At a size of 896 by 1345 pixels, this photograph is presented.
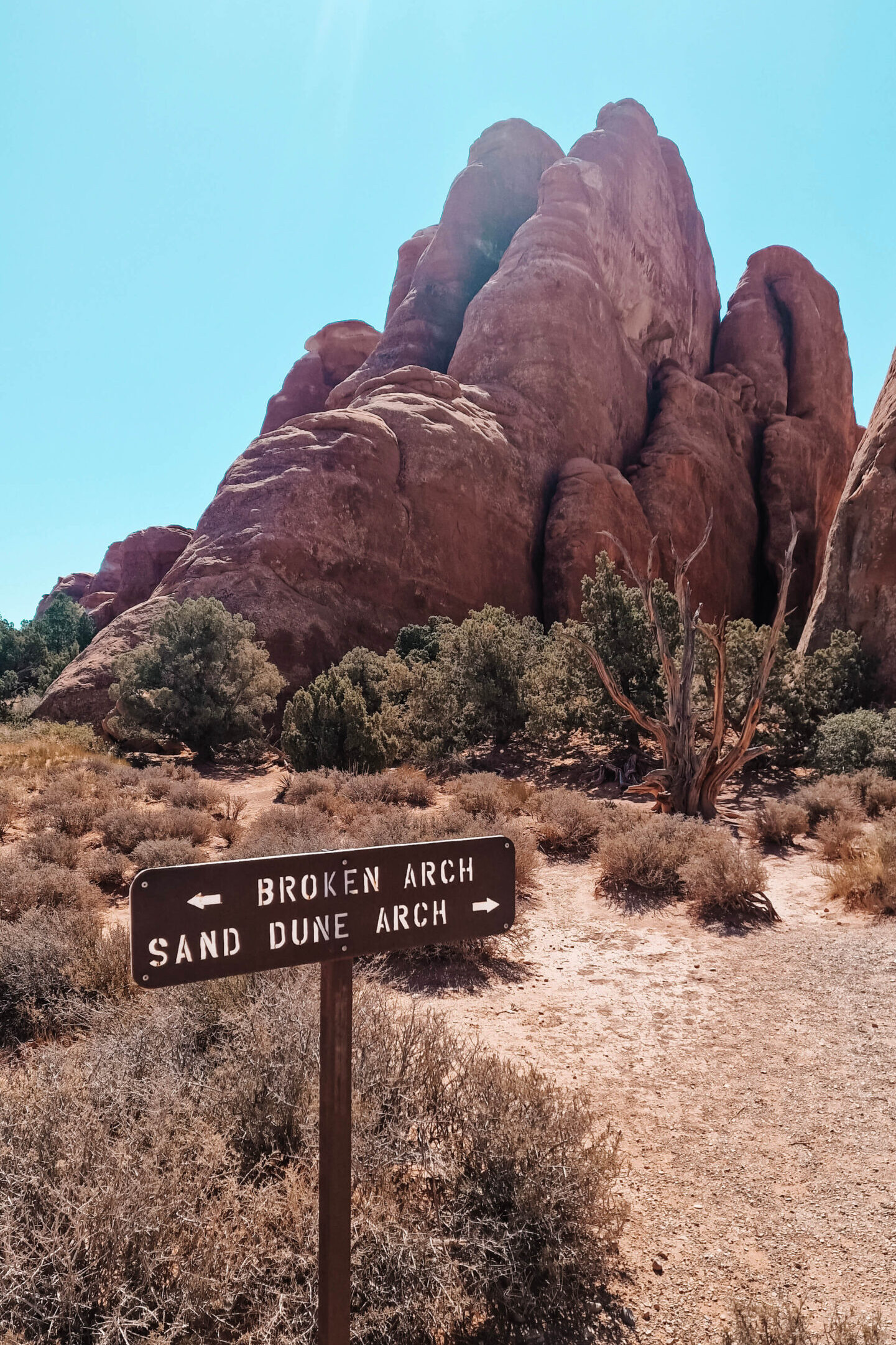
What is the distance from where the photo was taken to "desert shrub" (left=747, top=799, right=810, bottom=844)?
9.98 metres

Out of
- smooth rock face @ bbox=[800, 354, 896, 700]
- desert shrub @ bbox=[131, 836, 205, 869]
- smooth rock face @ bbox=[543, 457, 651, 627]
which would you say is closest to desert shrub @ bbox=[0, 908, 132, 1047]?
desert shrub @ bbox=[131, 836, 205, 869]

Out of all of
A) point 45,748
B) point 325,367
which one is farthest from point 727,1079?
point 325,367

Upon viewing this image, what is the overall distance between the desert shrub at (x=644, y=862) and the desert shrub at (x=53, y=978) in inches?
198

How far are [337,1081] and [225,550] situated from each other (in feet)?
83.0

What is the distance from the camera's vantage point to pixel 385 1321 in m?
2.27


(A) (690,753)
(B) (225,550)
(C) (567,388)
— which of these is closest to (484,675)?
(A) (690,753)

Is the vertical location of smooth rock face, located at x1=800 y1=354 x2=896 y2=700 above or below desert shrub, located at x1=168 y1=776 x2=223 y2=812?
above

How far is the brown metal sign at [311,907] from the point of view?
Result: 1775mm

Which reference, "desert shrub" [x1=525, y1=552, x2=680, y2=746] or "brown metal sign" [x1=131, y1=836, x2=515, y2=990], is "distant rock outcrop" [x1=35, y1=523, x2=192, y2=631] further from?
"brown metal sign" [x1=131, y1=836, x2=515, y2=990]

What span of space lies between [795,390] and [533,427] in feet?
66.3

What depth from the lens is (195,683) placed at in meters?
19.0

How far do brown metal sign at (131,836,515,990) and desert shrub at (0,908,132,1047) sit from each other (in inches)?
115

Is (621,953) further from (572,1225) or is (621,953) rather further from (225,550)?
(225,550)

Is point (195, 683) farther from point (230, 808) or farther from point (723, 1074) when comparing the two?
point (723, 1074)
